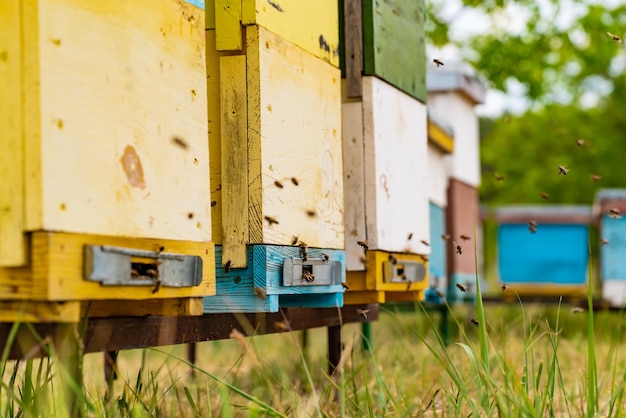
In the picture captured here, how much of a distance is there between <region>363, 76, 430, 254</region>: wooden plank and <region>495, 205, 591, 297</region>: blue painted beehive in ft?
17.0

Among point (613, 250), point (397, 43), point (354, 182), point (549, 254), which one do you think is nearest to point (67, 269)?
point (354, 182)

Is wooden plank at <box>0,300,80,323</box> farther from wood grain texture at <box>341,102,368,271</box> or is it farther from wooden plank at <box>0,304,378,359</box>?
wood grain texture at <box>341,102,368,271</box>

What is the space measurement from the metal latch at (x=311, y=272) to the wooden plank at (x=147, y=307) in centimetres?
41

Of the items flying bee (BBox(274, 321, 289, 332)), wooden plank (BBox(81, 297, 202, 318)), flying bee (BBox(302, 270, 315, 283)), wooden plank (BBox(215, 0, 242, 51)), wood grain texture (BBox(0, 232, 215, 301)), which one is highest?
wooden plank (BBox(215, 0, 242, 51))

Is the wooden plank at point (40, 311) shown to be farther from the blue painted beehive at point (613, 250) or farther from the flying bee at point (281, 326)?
the blue painted beehive at point (613, 250)

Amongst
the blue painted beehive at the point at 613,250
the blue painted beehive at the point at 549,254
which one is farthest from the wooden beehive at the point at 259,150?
the blue painted beehive at the point at 549,254

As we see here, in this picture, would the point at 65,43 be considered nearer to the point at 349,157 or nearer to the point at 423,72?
the point at 349,157

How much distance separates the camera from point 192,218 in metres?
2.56

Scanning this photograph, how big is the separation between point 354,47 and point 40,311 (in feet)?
6.55

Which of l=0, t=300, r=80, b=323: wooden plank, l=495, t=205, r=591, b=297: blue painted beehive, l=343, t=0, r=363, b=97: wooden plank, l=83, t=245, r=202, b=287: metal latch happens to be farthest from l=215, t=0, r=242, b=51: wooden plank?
l=495, t=205, r=591, b=297: blue painted beehive

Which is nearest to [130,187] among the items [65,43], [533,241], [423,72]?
[65,43]

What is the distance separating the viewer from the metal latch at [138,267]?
7.09ft

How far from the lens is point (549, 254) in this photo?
9.24 meters

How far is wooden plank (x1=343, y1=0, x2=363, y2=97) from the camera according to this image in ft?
12.1
